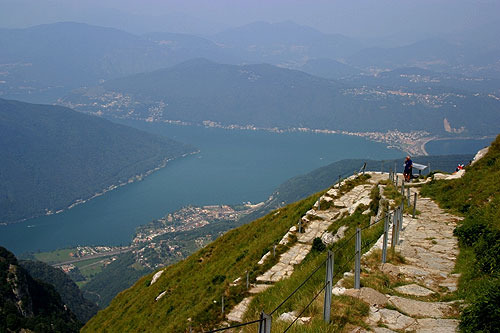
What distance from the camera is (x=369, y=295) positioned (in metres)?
6.85

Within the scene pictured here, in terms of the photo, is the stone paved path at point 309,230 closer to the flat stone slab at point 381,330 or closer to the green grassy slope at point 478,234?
the green grassy slope at point 478,234

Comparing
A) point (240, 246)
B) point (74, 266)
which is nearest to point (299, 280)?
point (240, 246)

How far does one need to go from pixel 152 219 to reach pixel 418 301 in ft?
Answer: 542

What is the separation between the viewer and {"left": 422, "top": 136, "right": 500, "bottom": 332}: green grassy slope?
521 cm

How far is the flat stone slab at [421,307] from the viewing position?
20.8 feet

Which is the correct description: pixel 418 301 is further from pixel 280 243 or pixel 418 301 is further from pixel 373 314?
pixel 280 243

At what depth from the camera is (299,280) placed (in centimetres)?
899

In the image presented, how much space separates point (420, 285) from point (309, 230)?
852 cm

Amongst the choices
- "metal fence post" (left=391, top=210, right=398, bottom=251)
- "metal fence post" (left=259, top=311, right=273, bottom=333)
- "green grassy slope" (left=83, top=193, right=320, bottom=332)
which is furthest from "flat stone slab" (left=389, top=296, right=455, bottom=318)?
"green grassy slope" (left=83, top=193, right=320, bottom=332)

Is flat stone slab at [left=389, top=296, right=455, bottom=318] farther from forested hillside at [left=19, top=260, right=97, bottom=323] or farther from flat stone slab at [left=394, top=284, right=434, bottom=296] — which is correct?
forested hillside at [left=19, top=260, right=97, bottom=323]

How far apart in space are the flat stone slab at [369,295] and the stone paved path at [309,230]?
421 centimetres

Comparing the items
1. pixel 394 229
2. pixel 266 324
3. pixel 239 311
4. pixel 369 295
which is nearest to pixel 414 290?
pixel 369 295

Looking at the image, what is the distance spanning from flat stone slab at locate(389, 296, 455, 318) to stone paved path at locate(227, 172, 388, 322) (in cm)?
477

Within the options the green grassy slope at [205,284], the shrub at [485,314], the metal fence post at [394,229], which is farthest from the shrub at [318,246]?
the shrub at [485,314]
